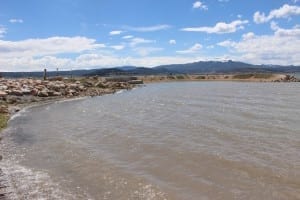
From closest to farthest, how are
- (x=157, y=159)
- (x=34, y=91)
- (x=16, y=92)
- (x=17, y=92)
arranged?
(x=157, y=159)
(x=16, y=92)
(x=17, y=92)
(x=34, y=91)

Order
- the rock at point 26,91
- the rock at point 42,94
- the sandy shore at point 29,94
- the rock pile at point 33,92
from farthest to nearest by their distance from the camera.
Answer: the rock at point 42,94, the rock at point 26,91, the rock pile at point 33,92, the sandy shore at point 29,94

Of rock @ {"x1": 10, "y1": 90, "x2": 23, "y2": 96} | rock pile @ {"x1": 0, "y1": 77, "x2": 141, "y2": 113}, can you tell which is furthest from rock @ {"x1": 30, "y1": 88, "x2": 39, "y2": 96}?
rock @ {"x1": 10, "y1": 90, "x2": 23, "y2": 96}

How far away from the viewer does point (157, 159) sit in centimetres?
1880

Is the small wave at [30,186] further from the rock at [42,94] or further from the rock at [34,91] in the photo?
the rock at [42,94]

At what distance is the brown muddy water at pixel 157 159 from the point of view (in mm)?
14234

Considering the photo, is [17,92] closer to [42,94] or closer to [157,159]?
[42,94]

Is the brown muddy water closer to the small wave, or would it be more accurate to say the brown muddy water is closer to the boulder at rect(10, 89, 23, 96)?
the small wave

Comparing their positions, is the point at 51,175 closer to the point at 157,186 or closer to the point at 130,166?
the point at 130,166

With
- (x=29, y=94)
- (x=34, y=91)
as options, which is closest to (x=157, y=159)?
(x=29, y=94)

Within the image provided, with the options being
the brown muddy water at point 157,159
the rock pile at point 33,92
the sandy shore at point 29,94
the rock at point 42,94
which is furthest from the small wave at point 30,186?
the rock at point 42,94

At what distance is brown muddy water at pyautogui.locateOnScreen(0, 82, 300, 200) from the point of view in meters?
14.2

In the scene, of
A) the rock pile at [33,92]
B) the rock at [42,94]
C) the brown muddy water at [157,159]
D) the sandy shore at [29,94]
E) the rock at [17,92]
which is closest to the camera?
the brown muddy water at [157,159]

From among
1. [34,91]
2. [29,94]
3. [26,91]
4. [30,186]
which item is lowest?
[30,186]

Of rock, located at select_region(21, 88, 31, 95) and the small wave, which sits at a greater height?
rock, located at select_region(21, 88, 31, 95)
